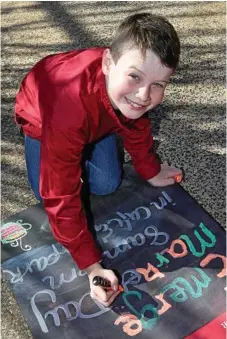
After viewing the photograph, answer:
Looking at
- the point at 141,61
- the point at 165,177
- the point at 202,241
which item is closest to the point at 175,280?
the point at 202,241

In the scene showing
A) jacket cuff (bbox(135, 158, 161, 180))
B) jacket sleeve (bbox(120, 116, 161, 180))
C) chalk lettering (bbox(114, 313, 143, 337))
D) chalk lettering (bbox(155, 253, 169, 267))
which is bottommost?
chalk lettering (bbox(114, 313, 143, 337))

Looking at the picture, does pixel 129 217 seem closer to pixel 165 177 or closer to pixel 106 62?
pixel 165 177

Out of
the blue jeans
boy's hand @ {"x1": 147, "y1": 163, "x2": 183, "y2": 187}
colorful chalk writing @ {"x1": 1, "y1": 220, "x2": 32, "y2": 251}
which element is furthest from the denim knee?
colorful chalk writing @ {"x1": 1, "y1": 220, "x2": 32, "y2": 251}

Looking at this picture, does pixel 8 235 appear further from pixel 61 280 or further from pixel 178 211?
pixel 178 211

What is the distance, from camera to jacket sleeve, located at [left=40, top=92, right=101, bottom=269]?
1.31 m

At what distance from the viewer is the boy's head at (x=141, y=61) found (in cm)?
120

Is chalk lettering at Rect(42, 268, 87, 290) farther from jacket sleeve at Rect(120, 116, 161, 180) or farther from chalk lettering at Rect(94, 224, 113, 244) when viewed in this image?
jacket sleeve at Rect(120, 116, 161, 180)

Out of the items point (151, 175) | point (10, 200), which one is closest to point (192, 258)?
point (151, 175)

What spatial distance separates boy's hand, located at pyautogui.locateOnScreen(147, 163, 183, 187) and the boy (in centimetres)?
24

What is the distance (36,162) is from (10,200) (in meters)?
0.20

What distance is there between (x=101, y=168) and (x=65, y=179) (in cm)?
35

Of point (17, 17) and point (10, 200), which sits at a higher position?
point (17, 17)

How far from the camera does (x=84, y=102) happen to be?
52.3 inches

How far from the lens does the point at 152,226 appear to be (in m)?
1.59
